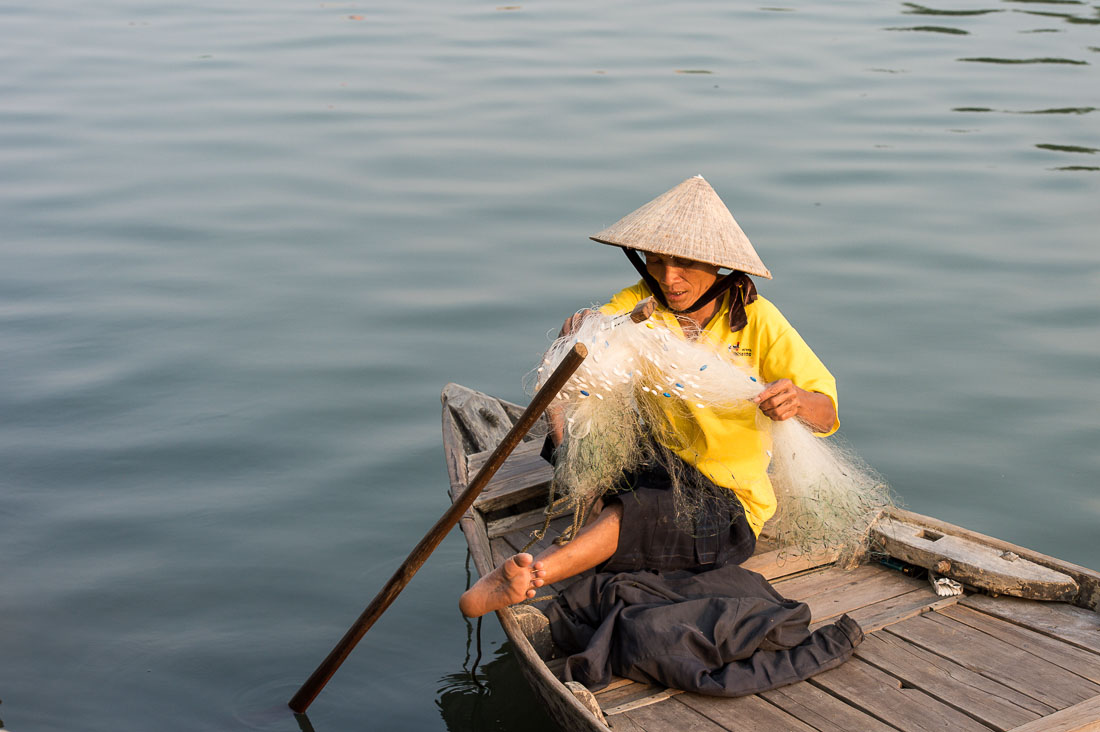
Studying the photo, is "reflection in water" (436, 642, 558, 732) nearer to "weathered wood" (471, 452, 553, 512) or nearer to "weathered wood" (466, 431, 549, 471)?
"weathered wood" (471, 452, 553, 512)

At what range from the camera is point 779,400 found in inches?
136

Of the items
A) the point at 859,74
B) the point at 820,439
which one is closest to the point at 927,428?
the point at 820,439

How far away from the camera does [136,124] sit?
11297mm

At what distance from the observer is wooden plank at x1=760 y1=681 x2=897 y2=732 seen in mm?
3229

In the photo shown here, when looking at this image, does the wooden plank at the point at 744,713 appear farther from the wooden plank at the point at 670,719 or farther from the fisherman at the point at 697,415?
the fisherman at the point at 697,415

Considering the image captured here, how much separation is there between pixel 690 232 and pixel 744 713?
1.50m

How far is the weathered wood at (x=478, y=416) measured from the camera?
5.18 metres

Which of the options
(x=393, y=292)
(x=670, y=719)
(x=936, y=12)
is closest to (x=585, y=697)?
(x=670, y=719)

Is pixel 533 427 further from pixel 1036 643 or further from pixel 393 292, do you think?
pixel 393 292

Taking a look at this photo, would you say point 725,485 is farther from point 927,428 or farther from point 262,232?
point 262,232

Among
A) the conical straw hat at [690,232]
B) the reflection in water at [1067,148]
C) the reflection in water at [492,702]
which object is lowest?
the reflection in water at [492,702]

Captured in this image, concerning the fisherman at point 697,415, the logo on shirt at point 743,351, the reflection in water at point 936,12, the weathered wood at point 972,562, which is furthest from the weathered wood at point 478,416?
the reflection in water at point 936,12

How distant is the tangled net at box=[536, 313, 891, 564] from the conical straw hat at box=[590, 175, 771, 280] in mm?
269

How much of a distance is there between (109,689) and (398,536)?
1.53m
